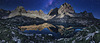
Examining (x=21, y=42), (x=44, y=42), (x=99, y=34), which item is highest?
(x=99, y=34)

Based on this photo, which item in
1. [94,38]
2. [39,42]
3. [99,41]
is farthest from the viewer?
[39,42]

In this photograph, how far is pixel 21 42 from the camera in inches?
343

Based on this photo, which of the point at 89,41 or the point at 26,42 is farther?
the point at 26,42

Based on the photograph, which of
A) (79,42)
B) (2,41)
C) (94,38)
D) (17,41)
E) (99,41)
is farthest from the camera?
(17,41)

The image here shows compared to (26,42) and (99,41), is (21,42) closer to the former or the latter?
(26,42)

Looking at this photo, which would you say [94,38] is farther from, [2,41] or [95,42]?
[2,41]

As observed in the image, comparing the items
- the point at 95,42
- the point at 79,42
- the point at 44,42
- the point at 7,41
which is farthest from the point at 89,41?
the point at 7,41

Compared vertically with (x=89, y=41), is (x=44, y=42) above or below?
below

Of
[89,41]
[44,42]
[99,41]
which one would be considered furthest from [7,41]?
[99,41]

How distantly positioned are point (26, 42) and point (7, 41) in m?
2.32

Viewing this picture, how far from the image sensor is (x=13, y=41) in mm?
8250

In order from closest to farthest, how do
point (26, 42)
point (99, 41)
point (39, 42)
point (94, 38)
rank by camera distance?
point (99, 41) → point (94, 38) → point (26, 42) → point (39, 42)

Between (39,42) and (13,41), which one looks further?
(39,42)

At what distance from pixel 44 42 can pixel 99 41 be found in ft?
25.3
